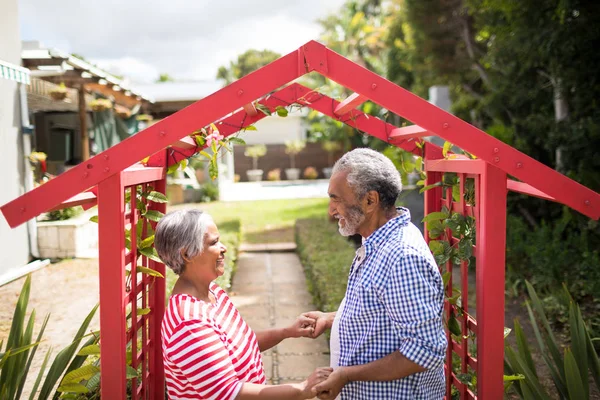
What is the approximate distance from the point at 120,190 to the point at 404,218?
1042 millimetres

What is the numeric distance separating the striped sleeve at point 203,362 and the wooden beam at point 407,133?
51.5 inches

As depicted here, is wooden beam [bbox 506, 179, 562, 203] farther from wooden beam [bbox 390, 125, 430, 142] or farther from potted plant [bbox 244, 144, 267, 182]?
potted plant [bbox 244, 144, 267, 182]

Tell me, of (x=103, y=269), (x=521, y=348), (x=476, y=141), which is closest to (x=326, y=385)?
(x=103, y=269)

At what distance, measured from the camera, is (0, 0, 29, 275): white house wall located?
735cm

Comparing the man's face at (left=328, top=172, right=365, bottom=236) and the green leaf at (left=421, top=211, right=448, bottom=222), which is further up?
the man's face at (left=328, top=172, right=365, bottom=236)

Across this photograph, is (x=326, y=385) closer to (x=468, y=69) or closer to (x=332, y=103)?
(x=332, y=103)

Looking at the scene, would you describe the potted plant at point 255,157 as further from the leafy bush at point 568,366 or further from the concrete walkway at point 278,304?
the leafy bush at point 568,366

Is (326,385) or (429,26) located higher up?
(429,26)

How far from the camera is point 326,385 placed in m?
2.01

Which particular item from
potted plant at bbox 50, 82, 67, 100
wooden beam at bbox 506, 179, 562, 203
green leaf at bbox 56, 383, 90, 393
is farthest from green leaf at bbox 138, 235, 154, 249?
potted plant at bbox 50, 82, 67, 100

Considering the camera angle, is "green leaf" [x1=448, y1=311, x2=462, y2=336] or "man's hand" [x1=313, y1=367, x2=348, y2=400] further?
"green leaf" [x1=448, y1=311, x2=462, y2=336]

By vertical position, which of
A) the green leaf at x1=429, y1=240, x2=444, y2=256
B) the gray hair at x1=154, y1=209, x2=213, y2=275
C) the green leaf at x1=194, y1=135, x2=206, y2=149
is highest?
the green leaf at x1=194, y1=135, x2=206, y2=149

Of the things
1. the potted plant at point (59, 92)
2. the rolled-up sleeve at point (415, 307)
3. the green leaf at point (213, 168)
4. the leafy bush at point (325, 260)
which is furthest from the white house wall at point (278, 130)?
the rolled-up sleeve at point (415, 307)

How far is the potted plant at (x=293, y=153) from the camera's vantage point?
29562mm
